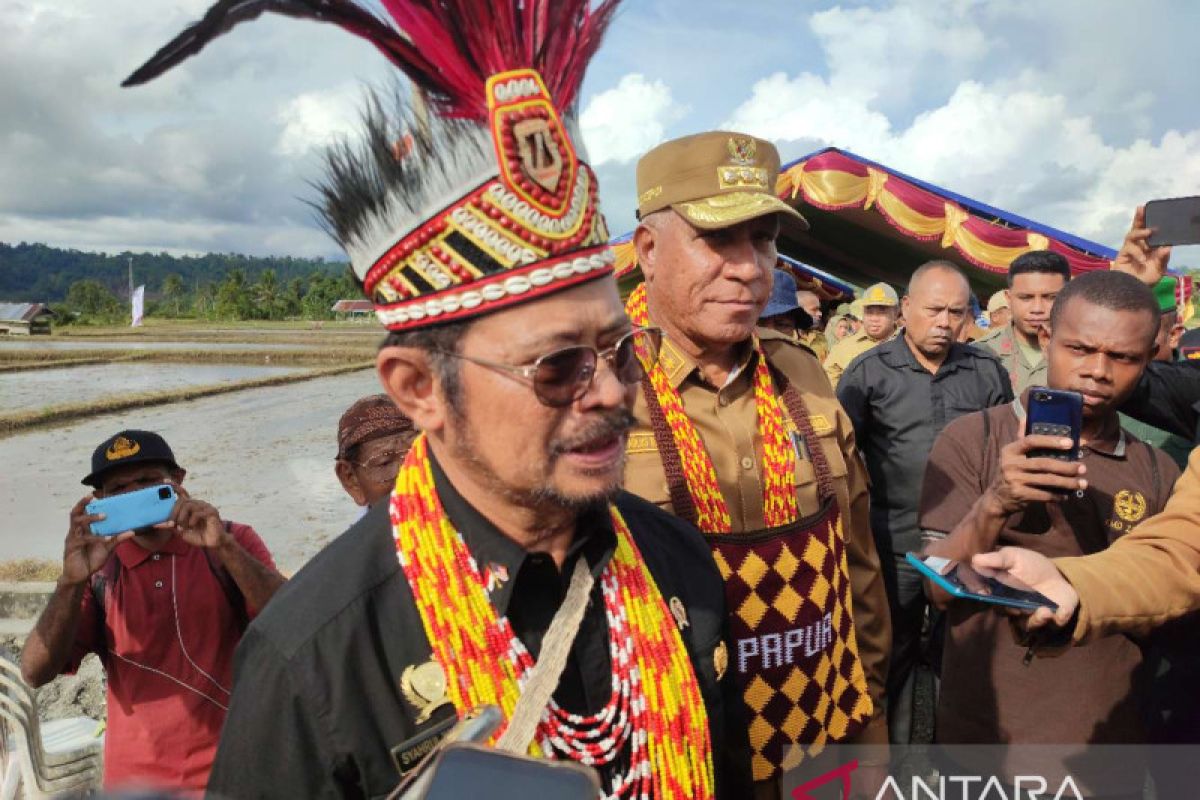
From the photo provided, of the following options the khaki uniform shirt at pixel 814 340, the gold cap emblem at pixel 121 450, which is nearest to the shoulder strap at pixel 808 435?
the gold cap emblem at pixel 121 450

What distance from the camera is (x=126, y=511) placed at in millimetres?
2707

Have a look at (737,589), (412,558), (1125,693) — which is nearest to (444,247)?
(412,558)

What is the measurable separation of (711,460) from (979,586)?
72cm

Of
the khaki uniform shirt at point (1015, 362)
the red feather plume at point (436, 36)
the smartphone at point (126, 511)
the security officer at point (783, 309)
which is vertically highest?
the red feather plume at point (436, 36)

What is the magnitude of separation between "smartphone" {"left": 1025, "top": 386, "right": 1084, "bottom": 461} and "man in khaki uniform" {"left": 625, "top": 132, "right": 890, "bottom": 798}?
1.66 ft

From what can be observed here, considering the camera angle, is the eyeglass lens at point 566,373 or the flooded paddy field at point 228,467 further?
the flooded paddy field at point 228,467

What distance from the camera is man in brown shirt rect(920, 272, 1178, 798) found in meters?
2.24

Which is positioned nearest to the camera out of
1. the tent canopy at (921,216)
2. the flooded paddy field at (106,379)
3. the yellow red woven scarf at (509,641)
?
the yellow red woven scarf at (509,641)

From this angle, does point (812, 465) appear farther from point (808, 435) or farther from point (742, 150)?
point (742, 150)

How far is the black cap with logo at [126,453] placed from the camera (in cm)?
283

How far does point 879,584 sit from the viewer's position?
2.45 m

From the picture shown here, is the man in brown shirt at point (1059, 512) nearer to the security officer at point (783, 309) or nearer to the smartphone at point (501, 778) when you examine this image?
the security officer at point (783, 309)

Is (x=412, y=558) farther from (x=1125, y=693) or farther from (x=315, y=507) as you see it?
(x=315, y=507)

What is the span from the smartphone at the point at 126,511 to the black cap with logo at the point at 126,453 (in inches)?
6.0
